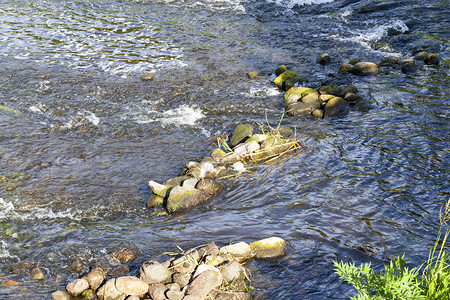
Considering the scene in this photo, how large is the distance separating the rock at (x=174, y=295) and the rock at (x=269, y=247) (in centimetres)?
86

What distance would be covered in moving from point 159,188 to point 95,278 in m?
1.68

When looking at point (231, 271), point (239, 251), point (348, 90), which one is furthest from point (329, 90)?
point (231, 271)

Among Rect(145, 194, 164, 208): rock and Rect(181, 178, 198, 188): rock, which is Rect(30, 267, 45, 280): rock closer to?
Rect(145, 194, 164, 208): rock

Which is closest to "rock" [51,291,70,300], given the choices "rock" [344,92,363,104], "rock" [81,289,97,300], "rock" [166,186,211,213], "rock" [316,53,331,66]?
"rock" [81,289,97,300]

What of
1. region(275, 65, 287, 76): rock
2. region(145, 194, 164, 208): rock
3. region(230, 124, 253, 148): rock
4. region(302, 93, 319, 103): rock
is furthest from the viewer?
region(275, 65, 287, 76): rock

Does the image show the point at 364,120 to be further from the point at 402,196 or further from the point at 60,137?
the point at 60,137

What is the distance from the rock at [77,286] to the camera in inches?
147

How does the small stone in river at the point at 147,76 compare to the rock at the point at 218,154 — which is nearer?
the rock at the point at 218,154

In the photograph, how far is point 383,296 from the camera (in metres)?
2.75

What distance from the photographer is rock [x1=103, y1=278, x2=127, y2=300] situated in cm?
366

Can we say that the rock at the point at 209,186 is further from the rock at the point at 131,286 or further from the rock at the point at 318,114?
the rock at the point at 318,114

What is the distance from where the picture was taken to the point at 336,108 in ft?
23.8

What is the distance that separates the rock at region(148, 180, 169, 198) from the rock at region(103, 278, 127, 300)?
1692mm

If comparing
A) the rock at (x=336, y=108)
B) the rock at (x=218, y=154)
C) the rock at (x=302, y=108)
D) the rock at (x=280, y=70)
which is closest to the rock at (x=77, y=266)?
the rock at (x=218, y=154)
